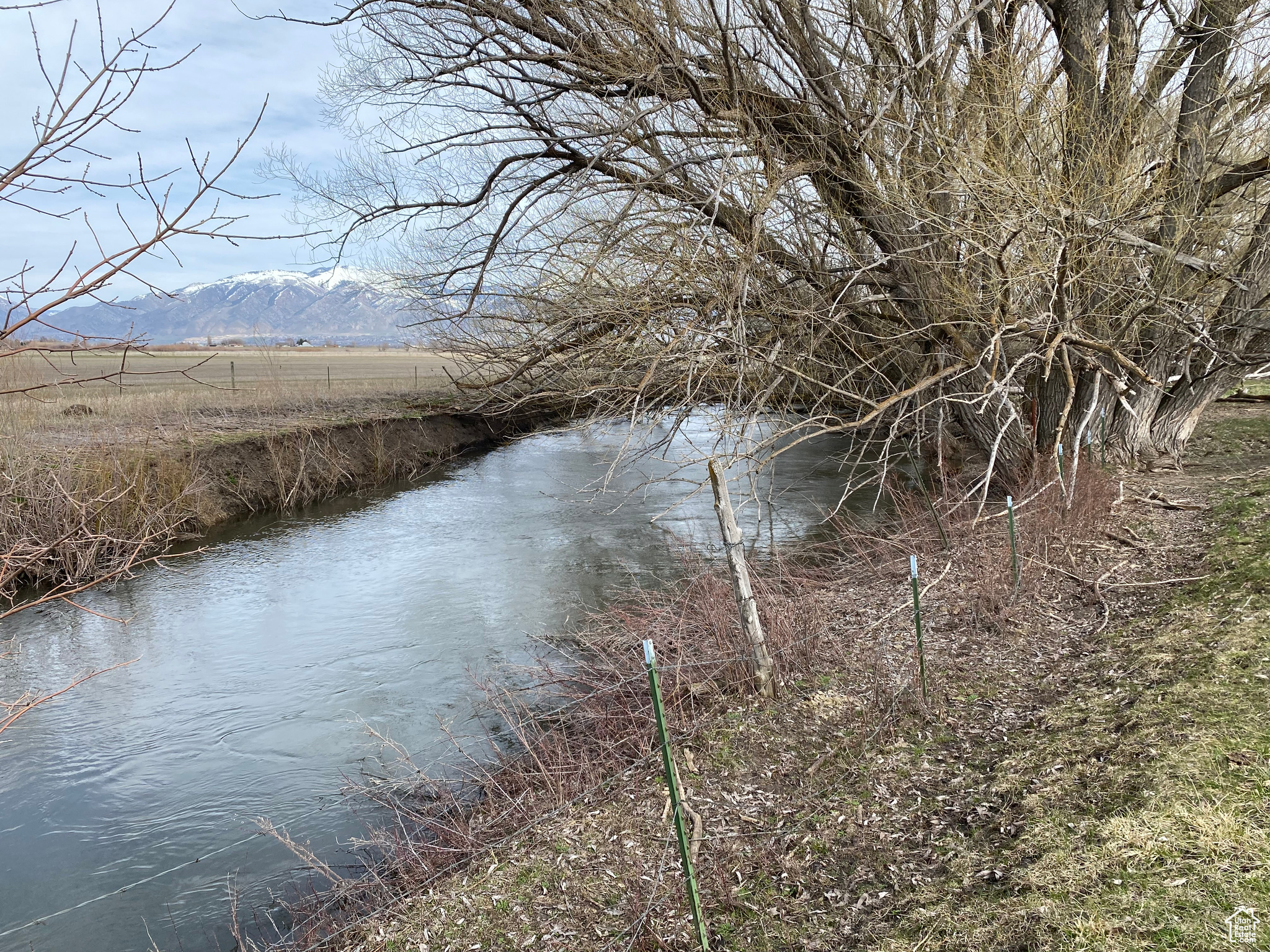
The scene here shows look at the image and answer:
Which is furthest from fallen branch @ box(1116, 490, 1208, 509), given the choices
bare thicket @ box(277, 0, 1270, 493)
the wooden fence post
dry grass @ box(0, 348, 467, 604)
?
dry grass @ box(0, 348, 467, 604)

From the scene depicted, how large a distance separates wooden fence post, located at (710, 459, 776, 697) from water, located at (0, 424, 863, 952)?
2.92m

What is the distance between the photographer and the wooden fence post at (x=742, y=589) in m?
5.85

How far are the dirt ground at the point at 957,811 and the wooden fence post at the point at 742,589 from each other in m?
0.21

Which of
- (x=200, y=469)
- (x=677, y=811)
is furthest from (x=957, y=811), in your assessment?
(x=200, y=469)

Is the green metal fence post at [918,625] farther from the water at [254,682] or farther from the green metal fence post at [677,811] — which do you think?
the water at [254,682]

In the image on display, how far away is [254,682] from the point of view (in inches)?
356

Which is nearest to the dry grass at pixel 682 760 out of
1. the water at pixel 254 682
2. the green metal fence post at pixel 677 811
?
the green metal fence post at pixel 677 811

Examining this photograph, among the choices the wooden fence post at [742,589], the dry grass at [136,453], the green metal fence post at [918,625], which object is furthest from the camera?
the dry grass at [136,453]

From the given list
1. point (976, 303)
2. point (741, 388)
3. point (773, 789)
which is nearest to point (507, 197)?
point (741, 388)

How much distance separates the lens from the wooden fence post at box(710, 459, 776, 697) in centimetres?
585

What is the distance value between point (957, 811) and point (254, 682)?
7359 millimetres

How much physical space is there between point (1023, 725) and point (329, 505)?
15.0 metres

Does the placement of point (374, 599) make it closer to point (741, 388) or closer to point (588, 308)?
point (588, 308)

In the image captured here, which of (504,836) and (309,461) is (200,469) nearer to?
(309,461)
